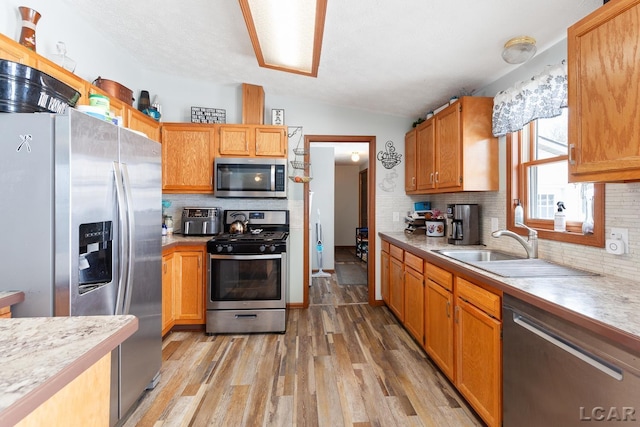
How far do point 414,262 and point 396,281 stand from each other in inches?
23.4

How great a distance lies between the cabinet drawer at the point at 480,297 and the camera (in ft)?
4.93

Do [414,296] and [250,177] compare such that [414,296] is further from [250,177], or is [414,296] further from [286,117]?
[286,117]

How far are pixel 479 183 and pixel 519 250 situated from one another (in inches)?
23.3

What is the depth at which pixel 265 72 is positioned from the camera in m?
3.01

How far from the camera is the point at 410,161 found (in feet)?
11.5

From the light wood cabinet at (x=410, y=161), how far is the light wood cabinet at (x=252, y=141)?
56.7 inches

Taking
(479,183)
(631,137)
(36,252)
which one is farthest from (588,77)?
(36,252)

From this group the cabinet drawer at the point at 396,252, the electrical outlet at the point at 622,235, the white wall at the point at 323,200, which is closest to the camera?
the electrical outlet at the point at 622,235

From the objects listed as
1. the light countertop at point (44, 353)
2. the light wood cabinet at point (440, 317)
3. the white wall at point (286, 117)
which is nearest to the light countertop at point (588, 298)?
the light wood cabinet at point (440, 317)

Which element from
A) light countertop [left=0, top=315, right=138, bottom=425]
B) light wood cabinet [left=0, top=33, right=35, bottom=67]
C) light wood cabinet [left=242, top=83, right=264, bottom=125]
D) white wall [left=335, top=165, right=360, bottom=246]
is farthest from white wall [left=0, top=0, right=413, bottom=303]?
white wall [left=335, top=165, right=360, bottom=246]

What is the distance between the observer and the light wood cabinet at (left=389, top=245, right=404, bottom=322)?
115 inches

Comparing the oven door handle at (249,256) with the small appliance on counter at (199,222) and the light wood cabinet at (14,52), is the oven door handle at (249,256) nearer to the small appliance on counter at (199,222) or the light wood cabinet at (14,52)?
the small appliance on counter at (199,222)

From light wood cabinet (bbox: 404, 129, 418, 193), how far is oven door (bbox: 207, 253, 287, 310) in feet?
5.64

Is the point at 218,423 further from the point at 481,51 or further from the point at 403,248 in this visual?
the point at 481,51
